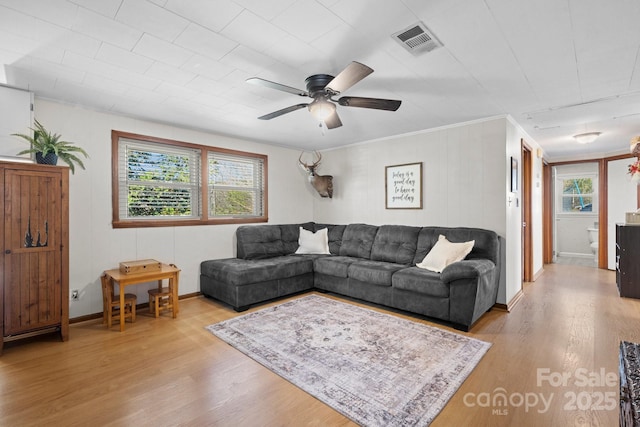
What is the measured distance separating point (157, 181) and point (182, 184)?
0.34 meters

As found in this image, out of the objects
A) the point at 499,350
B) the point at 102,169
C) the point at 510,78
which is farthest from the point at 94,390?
the point at 510,78

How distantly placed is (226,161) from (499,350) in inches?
171

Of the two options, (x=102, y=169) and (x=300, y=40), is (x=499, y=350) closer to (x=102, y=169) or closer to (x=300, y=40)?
(x=300, y=40)

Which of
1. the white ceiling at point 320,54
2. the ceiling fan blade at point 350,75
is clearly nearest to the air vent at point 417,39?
the white ceiling at point 320,54

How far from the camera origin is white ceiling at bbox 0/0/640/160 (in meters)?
1.84

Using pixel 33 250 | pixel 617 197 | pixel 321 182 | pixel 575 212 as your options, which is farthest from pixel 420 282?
pixel 575 212

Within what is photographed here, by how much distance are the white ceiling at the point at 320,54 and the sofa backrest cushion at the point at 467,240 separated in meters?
1.49

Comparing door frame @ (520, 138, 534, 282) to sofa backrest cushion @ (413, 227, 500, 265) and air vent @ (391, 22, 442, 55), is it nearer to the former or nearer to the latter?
sofa backrest cushion @ (413, 227, 500, 265)

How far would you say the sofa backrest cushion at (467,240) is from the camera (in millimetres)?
3705

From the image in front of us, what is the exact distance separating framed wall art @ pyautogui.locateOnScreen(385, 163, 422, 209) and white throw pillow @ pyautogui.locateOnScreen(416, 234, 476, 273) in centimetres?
95

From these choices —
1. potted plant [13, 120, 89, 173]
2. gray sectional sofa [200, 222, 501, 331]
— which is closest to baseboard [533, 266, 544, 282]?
gray sectional sofa [200, 222, 501, 331]

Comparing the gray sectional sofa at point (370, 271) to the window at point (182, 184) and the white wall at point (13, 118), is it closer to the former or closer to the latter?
the window at point (182, 184)

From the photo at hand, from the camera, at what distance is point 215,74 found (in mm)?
2691

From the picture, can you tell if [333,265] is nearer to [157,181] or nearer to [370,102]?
[370,102]
